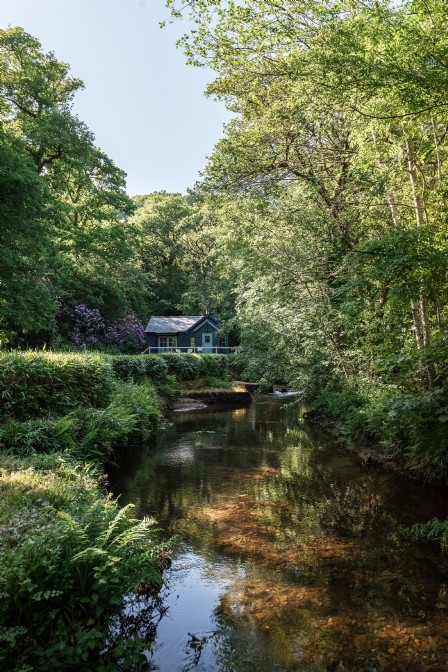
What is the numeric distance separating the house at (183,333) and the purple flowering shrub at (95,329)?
32.2 ft

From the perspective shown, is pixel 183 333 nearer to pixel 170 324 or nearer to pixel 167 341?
pixel 170 324

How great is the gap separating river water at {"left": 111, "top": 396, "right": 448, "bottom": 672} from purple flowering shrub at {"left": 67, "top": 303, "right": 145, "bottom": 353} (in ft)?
57.2

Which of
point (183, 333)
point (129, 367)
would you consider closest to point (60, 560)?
point (129, 367)

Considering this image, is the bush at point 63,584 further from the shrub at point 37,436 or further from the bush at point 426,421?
the bush at point 426,421

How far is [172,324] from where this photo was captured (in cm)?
4141

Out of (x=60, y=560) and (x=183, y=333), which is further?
(x=183, y=333)

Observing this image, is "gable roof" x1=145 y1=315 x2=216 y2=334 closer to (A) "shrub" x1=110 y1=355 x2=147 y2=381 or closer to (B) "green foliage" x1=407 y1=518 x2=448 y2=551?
(A) "shrub" x1=110 y1=355 x2=147 y2=381

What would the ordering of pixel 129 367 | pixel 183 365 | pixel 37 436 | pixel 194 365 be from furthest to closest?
pixel 194 365 < pixel 183 365 < pixel 129 367 < pixel 37 436

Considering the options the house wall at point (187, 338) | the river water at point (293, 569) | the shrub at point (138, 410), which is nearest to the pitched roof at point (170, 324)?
the house wall at point (187, 338)

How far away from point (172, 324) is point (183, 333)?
1459 millimetres

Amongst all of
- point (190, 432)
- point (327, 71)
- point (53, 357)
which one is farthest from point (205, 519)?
point (190, 432)

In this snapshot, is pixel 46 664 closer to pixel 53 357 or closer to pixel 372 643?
pixel 372 643

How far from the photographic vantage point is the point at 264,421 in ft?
57.6

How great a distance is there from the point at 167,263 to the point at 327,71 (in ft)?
142
